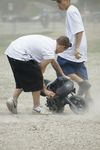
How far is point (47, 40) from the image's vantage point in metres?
8.67

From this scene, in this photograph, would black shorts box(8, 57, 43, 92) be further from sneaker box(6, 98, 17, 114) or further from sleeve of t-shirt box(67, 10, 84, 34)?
sleeve of t-shirt box(67, 10, 84, 34)

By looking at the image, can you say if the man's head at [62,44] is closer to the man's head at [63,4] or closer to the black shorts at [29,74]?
the black shorts at [29,74]

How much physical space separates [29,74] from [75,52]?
930 mm

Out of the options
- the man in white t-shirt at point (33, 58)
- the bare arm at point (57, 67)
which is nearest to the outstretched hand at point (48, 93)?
the man in white t-shirt at point (33, 58)

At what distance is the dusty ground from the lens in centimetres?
680

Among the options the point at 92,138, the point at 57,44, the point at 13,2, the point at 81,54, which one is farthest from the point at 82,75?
the point at 13,2

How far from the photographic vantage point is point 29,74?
873cm

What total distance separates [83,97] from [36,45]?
1.25 m

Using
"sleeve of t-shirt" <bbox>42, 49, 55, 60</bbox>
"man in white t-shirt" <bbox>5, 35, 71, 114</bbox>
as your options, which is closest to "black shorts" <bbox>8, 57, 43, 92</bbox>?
"man in white t-shirt" <bbox>5, 35, 71, 114</bbox>

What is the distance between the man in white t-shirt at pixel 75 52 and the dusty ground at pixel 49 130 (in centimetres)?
42

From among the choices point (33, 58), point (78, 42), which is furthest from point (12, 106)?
point (78, 42)

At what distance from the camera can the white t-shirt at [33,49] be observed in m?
8.59

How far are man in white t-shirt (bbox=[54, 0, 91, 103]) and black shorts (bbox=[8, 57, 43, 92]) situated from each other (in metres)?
0.83

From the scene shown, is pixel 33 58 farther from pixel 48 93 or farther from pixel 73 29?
pixel 73 29
